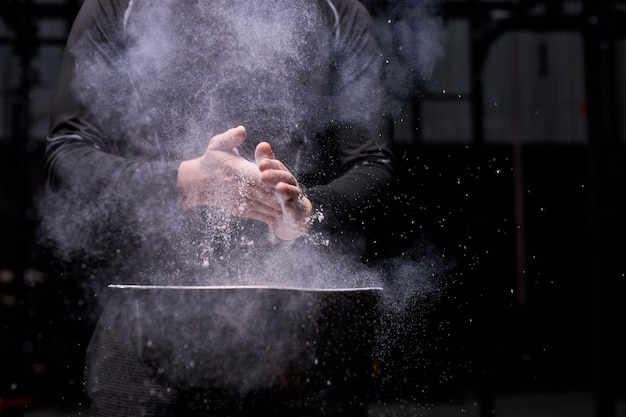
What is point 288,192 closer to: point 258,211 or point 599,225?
point 258,211

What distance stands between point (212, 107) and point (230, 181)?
178 mm

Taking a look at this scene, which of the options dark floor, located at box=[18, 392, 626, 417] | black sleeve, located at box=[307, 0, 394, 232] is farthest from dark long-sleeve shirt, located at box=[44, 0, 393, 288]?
dark floor, located at box=[18, 392, 626, 417]

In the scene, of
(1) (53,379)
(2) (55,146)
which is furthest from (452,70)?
(2) (55,146)

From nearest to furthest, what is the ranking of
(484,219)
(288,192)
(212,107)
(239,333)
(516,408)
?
1. (239,333)
2. (288,192)
3. (212,107)
4. (484,219)
5. (516,408)

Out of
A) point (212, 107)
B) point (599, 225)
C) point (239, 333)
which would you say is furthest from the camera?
point (599, 225)

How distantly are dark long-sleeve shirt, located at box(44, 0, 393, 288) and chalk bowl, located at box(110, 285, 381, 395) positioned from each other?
0.72ft

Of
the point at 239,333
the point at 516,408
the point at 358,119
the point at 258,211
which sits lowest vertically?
the point at 516,408

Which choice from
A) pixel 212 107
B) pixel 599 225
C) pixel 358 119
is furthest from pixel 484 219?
pixel 212 107

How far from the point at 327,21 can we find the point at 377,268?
0.35m

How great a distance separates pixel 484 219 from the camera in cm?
170

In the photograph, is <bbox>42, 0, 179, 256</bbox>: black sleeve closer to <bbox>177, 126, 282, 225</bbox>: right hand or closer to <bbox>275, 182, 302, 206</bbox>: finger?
<bbox>177, 126, 282, 225</bbox>: right hand

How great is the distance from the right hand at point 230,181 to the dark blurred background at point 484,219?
25cm

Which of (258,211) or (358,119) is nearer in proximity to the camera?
(258,211)

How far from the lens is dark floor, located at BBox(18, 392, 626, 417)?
3098mm
